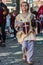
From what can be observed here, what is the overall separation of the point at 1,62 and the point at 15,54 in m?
1.47

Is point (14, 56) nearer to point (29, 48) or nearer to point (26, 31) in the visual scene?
point (29, 48)

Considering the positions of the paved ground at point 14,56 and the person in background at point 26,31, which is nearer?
the person in background at point 26,31

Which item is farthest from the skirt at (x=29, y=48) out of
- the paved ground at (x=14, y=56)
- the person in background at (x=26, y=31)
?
the paved ground at (x=14, y=56)

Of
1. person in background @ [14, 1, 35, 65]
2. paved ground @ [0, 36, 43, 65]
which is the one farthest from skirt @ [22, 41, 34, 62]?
paved ground @ [0, 36, 43, 65]

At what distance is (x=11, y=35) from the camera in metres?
17.4

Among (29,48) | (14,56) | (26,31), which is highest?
(26,31)

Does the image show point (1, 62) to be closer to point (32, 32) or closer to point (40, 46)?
point (32, 32)

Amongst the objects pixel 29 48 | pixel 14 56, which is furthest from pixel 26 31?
pixel 14 56

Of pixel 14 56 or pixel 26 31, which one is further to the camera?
pixel 14 56

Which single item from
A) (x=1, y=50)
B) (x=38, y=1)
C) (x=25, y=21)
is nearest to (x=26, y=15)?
(x=25, y=21)

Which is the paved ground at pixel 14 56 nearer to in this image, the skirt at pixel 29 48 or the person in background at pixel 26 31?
the skirt at pixel 29 48

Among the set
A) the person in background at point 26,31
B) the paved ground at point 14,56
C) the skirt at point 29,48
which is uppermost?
the person in background at point 26,31

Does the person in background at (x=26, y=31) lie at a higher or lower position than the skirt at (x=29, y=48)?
higher

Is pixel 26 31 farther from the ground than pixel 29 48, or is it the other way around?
pixel 26 31
